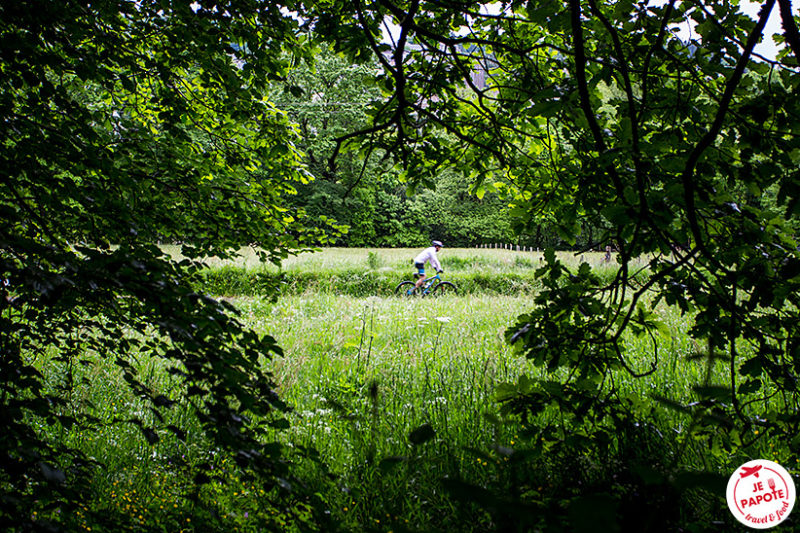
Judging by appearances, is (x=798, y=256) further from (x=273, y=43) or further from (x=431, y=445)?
(x=273, y=43)

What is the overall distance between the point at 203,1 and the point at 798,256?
336 cm

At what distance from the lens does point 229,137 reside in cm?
325

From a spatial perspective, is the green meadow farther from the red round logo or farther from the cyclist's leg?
the cyclist's leg

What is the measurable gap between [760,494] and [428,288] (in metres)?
9.67

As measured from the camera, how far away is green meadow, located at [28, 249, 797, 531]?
146 centimetres

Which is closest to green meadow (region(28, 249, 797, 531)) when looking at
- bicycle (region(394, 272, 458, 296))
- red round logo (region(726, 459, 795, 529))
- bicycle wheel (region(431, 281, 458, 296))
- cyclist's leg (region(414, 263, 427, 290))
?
red round logo (region(726, 459, 795, 529))

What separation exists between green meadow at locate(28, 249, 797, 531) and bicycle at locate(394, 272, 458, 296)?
16.3ft

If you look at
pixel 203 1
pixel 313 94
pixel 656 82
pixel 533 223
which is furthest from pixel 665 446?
pixel 313 94

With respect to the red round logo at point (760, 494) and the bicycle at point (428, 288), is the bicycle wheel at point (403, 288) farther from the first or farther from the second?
the red round logo at point (760, 494)

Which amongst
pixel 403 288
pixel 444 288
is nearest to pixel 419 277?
pixel 403 288

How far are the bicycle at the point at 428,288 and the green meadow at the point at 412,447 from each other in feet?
16.3

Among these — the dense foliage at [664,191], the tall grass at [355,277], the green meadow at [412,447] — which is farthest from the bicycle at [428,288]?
the dense foliage at [664,191]

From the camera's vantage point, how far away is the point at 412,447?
2715 mm

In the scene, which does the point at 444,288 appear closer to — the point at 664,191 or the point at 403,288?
the point at 403,288
